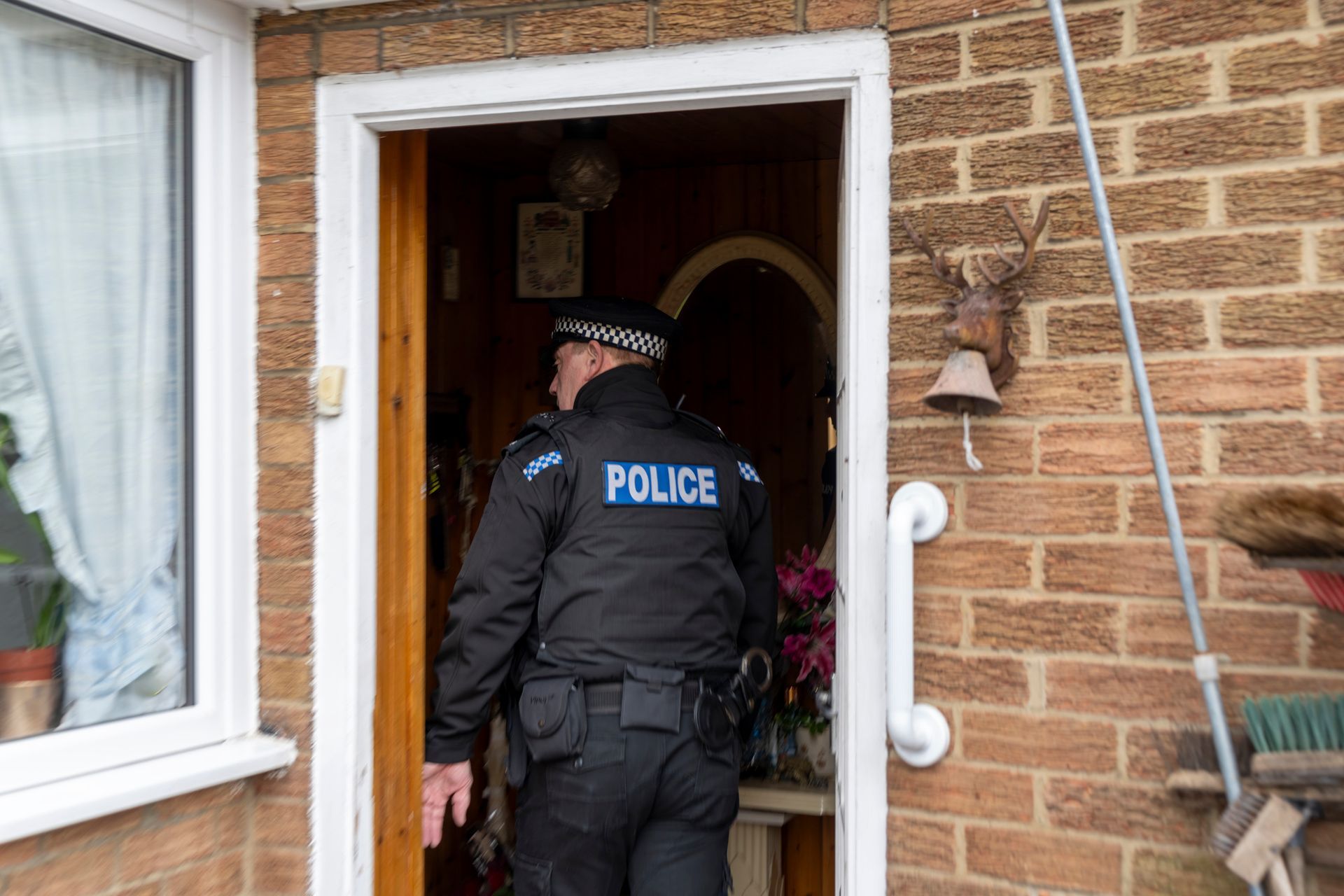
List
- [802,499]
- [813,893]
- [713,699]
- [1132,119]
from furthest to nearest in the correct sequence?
[802,499], [813,893], [713,699], [1132,119]

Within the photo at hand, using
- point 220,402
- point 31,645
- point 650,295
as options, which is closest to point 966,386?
point 220,402

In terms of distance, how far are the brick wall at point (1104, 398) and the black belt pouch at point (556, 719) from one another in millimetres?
703

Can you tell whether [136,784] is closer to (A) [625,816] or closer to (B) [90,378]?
(B) [90,378]

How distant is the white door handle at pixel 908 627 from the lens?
6.30 feet

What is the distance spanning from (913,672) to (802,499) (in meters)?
2.03

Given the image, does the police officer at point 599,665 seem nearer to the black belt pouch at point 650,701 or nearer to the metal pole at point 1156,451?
the black belt pouch at point 650,701

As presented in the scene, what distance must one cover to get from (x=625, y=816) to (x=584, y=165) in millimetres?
2027

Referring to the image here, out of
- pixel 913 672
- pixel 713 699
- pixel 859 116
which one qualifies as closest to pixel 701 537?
pixel 713 699

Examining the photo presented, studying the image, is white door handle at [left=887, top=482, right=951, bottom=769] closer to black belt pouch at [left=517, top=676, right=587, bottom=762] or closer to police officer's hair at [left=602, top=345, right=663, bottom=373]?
black belt pouch at [left=517, top=676, right=587, bottom=762]

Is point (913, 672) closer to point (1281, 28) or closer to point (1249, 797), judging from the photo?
point (1249, 797)

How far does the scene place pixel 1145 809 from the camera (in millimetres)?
1866

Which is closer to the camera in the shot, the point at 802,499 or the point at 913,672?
the point at 913,672

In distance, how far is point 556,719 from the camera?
2344 millimetres

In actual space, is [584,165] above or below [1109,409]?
above
